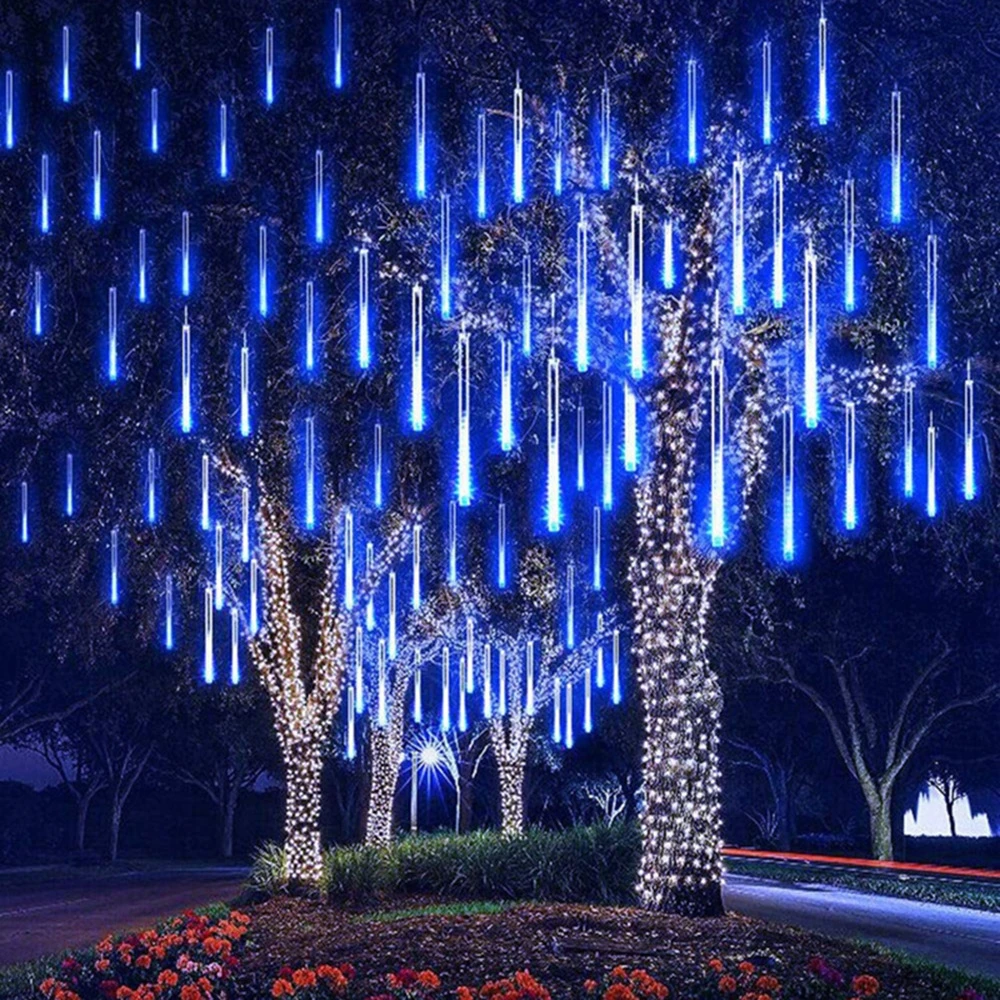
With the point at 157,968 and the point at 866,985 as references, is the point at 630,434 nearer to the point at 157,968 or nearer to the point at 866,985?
the point at 157,968

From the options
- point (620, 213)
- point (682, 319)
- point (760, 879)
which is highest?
point (620, 213)

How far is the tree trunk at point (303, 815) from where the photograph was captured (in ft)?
76.0

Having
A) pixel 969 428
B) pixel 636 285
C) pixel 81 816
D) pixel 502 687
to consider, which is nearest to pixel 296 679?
pixel 636 285

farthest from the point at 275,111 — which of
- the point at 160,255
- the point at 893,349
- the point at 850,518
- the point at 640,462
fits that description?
the point at 850,518

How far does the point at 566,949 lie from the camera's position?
41.1 feet

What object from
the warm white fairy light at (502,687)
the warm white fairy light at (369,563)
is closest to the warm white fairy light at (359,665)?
the warm white fairy light at (502,687)

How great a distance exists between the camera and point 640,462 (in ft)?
54.5

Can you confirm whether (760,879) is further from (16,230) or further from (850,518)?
(16,230)

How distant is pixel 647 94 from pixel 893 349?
14.7ft

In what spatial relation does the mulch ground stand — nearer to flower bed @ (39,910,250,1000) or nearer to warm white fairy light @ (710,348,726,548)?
flower bed @ (39,910,250,1000)

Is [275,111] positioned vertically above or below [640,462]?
above

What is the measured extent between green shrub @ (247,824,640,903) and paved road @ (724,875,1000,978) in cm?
255

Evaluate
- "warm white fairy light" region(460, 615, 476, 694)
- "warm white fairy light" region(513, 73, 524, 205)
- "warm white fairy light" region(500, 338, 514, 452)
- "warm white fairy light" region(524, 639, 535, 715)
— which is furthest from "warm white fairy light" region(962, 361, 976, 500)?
"warm white fairy light" region(524, 639, 535, 715)

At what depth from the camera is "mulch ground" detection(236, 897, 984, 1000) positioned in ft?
37.8
